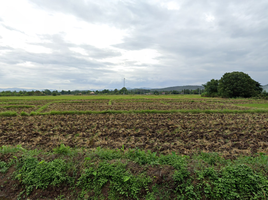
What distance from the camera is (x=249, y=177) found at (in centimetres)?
349

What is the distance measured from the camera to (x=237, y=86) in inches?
1666

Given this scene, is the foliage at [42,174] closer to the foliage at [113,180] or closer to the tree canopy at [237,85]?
the foliage at [113,180]

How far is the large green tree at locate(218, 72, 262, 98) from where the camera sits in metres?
42.1

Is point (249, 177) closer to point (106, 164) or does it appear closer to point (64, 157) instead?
point (106, 164)

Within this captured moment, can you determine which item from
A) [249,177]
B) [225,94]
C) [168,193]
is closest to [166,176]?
[168,193]

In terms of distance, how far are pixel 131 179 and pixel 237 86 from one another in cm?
4917

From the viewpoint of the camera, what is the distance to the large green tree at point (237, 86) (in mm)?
42062

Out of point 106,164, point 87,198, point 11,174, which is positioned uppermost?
point 106,164

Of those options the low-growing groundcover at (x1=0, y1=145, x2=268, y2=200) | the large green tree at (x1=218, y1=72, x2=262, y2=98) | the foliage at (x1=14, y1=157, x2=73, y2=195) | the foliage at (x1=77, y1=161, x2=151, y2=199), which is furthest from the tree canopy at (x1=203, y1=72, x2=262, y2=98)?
the foliage at (x1=14, y1=157, x2=73, y2=195)

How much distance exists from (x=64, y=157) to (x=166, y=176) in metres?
3.12

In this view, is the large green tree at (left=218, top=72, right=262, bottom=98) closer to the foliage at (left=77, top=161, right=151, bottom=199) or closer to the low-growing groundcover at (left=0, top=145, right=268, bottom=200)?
the low-growing groundcover at (left=0, top=145, right=268, bottom=200)

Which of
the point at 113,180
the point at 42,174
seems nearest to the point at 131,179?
the point at 113,180

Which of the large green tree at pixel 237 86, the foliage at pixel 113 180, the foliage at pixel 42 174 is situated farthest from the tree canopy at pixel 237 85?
the foliage at pixel 42 174

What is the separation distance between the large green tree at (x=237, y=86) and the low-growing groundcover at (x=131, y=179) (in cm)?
4629
